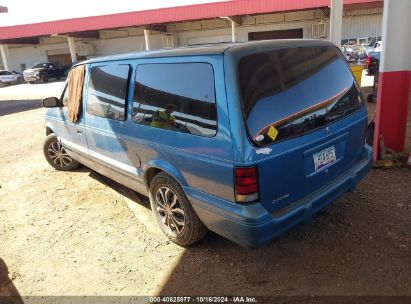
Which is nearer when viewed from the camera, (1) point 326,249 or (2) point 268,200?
(2) point 268,200

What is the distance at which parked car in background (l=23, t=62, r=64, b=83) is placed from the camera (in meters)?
28.3

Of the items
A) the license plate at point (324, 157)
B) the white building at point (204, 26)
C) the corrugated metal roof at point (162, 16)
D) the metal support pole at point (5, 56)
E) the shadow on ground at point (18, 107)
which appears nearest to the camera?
the license plate at point (324, 157)

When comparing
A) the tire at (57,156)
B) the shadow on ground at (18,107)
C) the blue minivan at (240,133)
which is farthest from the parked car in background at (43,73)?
the blue minivan at (240,133)

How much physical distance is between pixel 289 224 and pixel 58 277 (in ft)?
6.98

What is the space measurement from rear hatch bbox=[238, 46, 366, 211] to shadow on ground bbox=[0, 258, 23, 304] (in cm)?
228

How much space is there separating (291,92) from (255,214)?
0.98m

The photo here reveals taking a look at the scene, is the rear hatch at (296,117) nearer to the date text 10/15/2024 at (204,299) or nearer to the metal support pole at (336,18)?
the date text 10/15/2024 at (204,299)

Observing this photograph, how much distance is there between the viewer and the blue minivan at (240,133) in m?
2.55

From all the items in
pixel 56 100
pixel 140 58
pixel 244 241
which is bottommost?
A: pixel 244 241

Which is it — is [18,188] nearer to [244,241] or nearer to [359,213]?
[244,241]

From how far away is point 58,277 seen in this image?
322 centimetres

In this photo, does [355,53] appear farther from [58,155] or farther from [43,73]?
[43,73]

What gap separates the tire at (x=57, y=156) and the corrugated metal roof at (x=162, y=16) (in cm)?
1869

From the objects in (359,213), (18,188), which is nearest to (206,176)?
(359,213)
